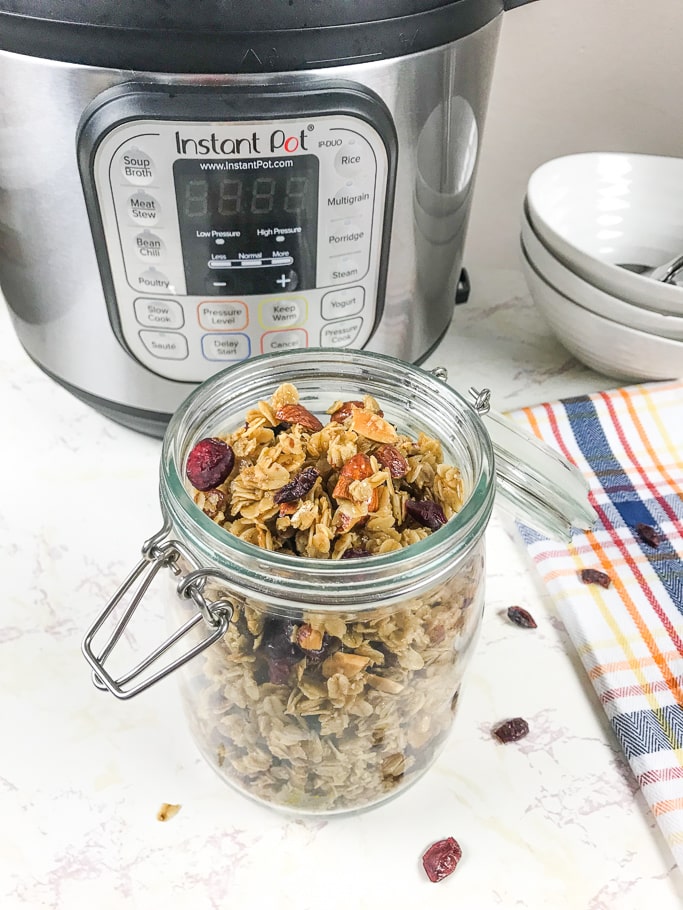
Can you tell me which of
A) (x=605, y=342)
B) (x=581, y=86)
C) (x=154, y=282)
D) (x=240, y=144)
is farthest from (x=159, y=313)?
(x=581, y=86)

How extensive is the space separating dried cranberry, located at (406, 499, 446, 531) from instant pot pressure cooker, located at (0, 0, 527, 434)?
202mm

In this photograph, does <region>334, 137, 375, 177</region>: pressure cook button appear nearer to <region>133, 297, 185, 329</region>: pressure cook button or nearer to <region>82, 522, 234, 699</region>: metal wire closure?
<region>133, 297, 185, 329</region>: pressure cook button

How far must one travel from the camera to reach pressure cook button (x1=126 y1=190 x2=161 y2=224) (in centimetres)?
51

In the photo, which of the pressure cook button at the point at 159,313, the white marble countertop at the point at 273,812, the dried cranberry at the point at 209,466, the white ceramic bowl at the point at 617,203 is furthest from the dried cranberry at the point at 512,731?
the white ceramic bowl at the point at 617,203

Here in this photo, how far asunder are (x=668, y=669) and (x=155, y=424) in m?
0.39

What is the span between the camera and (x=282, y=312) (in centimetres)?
57

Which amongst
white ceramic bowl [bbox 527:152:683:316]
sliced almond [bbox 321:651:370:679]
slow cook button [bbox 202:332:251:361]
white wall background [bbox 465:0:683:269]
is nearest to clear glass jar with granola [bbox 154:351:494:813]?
sliced almond [bbox 321:651:370:679]

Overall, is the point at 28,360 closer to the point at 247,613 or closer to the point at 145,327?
the point at 145,327

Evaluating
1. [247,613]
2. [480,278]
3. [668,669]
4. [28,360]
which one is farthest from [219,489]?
[480,278]

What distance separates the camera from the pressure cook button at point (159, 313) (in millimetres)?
560

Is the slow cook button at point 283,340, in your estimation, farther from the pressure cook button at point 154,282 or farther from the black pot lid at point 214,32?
the black pot lid at point 214,32

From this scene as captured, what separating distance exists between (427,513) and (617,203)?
0.51m

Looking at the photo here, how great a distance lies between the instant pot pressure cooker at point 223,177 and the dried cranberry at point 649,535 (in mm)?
215

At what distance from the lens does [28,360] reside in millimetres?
779
